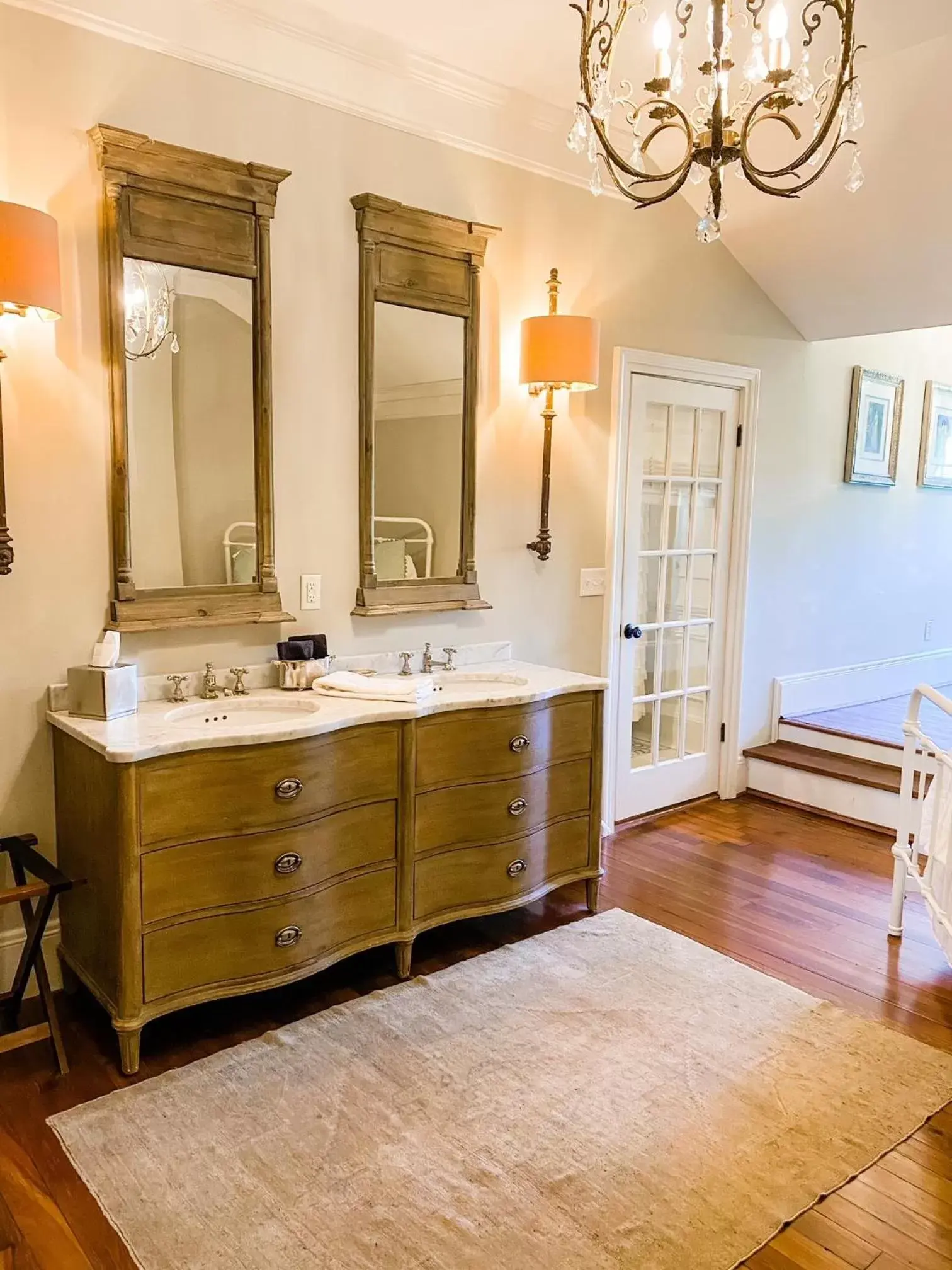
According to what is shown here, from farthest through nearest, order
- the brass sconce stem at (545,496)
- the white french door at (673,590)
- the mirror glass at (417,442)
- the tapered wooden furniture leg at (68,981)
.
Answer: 1. the white french door at (673,590)
2. the brass sconce stem at (545,496)
3. the mirror glass at (417,442)
4. the tapered wooden furniture leg at (68,981)

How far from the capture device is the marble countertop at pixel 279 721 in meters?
2.29

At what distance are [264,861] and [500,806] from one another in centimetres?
82

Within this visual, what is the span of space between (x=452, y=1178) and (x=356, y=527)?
6.35ft

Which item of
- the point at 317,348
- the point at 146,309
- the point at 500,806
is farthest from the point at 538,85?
the point at 500,806

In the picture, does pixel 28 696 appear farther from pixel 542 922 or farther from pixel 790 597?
pixel 790 597

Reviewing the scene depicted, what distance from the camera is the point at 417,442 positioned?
3236 millimetres

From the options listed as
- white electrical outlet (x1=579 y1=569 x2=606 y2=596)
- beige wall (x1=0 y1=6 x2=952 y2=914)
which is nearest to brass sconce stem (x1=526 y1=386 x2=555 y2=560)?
beige wall (x1=0 y1=6 x2=952 y2=914)

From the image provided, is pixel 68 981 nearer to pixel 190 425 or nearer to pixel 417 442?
pixel 190 425

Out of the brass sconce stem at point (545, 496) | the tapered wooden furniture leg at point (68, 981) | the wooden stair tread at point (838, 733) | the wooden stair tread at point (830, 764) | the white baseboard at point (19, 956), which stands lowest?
the tapered wooden furniture leg at point (68, 981)

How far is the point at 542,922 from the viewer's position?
3.25 metres

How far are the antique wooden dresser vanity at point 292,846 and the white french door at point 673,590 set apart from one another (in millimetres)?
1088

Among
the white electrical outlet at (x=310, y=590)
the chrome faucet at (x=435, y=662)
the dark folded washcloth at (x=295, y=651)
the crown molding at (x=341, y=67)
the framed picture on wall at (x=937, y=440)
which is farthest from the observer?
the framed picture on wall at (x=937, y=440)

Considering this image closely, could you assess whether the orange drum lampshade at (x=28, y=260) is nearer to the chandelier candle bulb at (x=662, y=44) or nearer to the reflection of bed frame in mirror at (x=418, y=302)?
the reflection of bed frame in mirror at (x=418, y=302)

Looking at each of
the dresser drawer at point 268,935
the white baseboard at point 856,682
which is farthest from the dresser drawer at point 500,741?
the white baseboard at point 856,682
